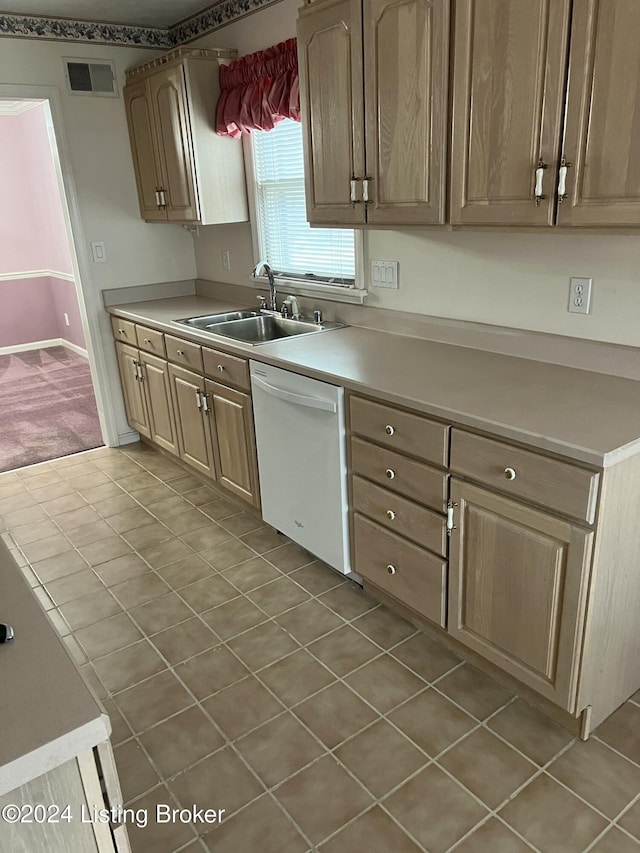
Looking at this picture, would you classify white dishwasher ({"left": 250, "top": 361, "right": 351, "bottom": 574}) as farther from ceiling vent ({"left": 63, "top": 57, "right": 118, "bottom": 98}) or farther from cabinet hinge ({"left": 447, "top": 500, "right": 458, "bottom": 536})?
ceiling vent ({"left": 63, "top": 57, "right": 118, "bottom": 98})

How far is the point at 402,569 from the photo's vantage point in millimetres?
2334

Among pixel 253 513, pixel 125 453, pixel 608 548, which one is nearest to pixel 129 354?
pixel 125 453

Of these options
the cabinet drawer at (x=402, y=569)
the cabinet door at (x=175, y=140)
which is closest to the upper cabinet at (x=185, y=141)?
the cabinet door at (x=175, y=140)

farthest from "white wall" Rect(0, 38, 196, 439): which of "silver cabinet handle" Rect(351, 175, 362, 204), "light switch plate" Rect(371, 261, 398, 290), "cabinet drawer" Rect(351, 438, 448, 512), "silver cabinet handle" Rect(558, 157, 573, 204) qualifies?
"silver cabinet handle" Rect(558, 157, 573, 204)

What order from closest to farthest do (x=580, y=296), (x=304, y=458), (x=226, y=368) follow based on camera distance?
(x=580, y=296) → (x=304, y=458) → (x=226, y=368)

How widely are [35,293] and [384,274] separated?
213 inches

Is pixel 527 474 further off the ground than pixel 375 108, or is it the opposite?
pixel 375 108

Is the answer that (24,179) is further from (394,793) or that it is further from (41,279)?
(394,793)

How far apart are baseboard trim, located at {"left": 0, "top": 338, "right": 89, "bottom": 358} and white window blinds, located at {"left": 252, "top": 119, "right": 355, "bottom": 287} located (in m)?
3.84

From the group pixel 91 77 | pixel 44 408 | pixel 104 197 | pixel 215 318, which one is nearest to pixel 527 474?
pixel 215 318

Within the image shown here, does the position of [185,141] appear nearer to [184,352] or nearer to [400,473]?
[184,352]

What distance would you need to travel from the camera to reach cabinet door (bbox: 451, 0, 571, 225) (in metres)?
1.75

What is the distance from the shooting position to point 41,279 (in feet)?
23.3

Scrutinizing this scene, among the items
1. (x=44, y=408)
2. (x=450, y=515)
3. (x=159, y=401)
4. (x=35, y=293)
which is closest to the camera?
(x=450, y=515)
